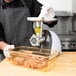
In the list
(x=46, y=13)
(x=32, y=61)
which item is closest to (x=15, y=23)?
(x=46, y=13)

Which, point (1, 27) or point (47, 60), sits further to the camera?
point (1, 27)

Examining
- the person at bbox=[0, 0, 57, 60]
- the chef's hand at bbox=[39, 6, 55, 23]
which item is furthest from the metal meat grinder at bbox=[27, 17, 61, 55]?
the person at bbox=[0, 0, 57, 60]

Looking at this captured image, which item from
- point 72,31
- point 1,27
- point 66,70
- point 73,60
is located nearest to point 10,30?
point 1,27

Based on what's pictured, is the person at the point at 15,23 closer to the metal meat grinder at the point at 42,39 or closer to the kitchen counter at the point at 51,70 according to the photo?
the metal meat grinder at the point at 42,39

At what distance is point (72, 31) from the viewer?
256 cm

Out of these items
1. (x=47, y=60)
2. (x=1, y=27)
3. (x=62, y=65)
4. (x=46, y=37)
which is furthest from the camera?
(x=1, y=27)

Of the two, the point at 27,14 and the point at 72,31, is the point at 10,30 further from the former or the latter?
the point at 72,31

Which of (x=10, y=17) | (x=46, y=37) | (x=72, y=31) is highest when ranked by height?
(x=10, y=17)

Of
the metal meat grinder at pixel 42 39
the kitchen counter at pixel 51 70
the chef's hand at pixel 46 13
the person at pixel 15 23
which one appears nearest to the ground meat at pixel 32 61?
the kitchen counter at pixel 51 70

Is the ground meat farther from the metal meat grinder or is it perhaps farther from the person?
the person

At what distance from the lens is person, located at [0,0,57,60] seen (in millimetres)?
1613

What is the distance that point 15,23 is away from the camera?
1655 mm

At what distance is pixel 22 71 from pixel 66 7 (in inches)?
70.1

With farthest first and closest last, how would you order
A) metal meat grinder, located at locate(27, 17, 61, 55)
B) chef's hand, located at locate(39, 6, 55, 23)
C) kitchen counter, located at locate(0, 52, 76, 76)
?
1. chef's hand, located at locate(39, 6, 55, 23)
2. metal meat grinder, located at locate(27, 17, 61, 55)
3. kitchen counter, located at locate(0, 52, 76, 76)
